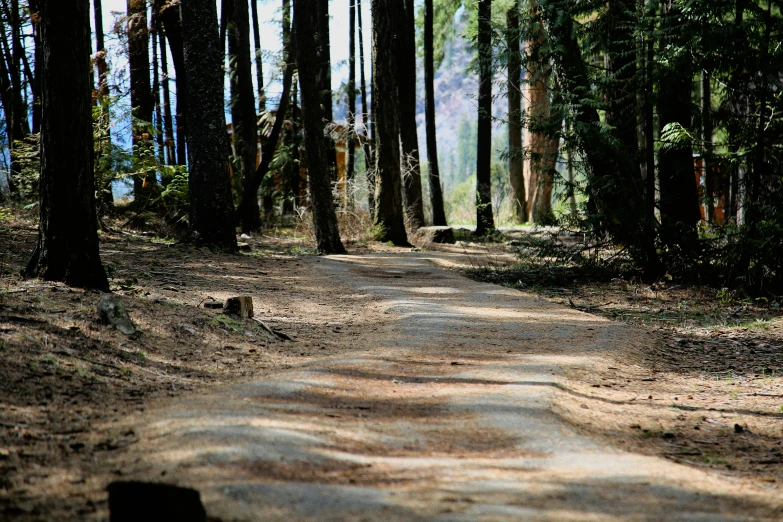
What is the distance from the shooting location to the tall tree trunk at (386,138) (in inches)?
664

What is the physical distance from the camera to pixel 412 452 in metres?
3.54

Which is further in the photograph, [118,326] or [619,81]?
[619,81]

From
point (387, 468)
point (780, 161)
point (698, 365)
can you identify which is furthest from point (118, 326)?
point (780, 161)

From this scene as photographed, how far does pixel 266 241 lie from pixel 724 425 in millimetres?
13710

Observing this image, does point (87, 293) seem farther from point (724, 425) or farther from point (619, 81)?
point (619, 81)

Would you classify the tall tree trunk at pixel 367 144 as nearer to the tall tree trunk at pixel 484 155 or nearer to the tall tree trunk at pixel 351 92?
the tall tree trunk at pixel 351 92

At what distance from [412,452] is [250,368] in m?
2.24

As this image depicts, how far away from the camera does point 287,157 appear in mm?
23547

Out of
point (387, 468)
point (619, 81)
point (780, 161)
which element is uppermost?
point (619, 81)

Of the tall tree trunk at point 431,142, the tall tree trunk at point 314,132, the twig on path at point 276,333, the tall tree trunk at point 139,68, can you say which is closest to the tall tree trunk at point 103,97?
the tall tree trunk at point 139,68

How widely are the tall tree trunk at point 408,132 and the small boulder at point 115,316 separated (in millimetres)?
13944

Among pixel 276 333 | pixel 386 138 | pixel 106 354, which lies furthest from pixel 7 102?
pixel 106 354

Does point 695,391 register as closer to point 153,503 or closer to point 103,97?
point 153,503

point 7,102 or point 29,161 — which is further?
point 7,102
